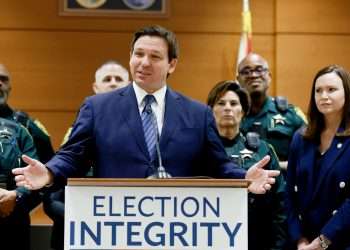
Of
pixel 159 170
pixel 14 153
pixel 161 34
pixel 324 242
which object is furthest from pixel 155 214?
pixel 14 153

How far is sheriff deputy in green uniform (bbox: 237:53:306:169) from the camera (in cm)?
378

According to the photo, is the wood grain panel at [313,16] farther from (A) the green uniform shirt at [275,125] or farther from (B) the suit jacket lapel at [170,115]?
(B) the suit jacket lapel at [170,115]

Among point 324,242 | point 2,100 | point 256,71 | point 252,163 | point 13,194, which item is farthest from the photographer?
point 256,71

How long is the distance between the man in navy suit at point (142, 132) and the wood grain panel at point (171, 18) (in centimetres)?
291

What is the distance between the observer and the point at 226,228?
186cm

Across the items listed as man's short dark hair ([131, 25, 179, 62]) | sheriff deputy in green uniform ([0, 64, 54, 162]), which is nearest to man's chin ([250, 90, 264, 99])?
sheriff deputy in green uniform ([0, 64, 54, 162])

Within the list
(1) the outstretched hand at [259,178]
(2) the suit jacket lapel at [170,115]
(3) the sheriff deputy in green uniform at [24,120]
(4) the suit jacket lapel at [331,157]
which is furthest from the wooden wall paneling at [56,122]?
(1) the outstretched hand at [259,178]

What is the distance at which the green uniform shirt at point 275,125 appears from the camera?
12.4 ft

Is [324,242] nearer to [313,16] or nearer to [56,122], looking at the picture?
[313,16]

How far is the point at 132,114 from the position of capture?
7.44ft

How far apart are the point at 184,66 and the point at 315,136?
2.49 meters

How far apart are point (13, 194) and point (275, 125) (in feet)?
5.32

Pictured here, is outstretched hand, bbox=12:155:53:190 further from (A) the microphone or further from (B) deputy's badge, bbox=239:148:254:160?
(B) deputy's badge, bbox=239:148:254:160

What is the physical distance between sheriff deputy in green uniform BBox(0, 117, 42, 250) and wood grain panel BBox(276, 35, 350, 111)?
Answer: 2.49 metres
